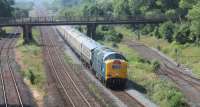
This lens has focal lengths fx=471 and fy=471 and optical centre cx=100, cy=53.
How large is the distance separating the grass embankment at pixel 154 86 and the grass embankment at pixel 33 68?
31.0 feet

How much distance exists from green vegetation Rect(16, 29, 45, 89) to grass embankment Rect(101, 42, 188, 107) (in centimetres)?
967

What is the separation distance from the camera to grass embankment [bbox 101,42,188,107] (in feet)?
121

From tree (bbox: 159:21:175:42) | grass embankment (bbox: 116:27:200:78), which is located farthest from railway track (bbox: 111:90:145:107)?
tree (bbox: 159:21:175:42)

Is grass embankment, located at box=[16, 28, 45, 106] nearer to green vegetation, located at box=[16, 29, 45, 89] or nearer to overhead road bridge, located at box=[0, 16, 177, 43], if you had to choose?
green vegetation, located at box=[16, 29, 45, 89]

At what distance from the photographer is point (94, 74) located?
52.0 metres

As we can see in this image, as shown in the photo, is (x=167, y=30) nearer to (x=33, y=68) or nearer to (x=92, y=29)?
(x=92, y=29)

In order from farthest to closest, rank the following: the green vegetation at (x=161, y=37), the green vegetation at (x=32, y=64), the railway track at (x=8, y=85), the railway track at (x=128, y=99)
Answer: the green vegetation at (x=32, y=64) < the green vegetation at (x=161, y=37) < the railway track at (x=8, y=85) < the railway track at (x=128, y=99)

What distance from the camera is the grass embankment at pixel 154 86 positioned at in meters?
36.8

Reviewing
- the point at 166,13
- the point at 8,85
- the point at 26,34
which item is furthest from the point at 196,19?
the point at 8,85

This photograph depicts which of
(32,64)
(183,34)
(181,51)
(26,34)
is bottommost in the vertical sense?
(181,51)

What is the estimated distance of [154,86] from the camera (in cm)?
4506

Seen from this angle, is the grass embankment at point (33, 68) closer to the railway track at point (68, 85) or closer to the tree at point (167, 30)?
the railway track at point (68, 85)

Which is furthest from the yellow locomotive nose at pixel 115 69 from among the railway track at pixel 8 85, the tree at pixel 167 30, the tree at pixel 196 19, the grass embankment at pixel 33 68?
the tree at pixel 167 30

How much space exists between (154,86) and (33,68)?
16.3 meters
